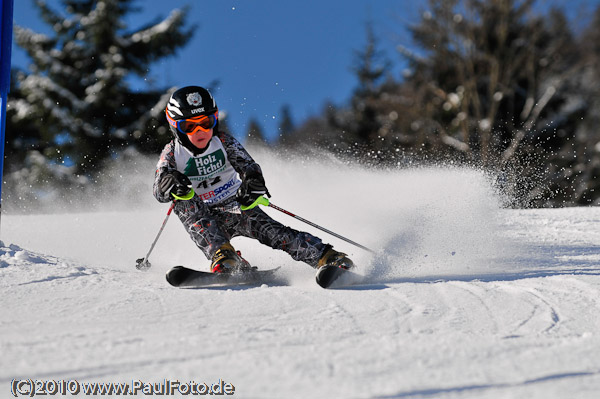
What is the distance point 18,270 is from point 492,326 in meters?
2.78

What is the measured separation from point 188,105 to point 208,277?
4.15ft

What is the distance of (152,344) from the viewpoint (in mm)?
2221

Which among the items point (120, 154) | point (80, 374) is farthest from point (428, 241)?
point (120, 154)

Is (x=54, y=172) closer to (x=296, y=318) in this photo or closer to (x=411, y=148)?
(x=411, y=148)

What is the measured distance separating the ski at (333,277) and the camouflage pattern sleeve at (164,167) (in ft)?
3.89

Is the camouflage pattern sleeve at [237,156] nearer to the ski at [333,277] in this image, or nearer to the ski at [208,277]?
the ski at [208,277]

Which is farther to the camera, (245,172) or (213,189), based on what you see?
(213,189)

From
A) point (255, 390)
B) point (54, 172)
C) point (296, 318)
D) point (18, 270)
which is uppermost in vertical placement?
point (54, 172)

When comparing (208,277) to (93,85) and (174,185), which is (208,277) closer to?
(174,185)

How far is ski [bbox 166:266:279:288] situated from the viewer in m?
3.35

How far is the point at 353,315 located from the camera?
2.72 metres

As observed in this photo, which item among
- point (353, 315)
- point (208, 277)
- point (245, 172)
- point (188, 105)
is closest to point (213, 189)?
point (245, 172)

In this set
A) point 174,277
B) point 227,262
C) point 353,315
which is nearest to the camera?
point 353,315

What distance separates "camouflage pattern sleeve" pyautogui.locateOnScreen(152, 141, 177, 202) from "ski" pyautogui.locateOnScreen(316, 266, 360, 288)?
1.19 metres
